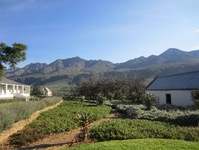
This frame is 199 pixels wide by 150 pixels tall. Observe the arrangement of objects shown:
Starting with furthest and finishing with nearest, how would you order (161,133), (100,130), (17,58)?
(17,58) → (100,130) → (161,133)

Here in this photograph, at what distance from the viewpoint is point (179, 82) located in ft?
83.1

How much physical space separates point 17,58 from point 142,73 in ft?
326

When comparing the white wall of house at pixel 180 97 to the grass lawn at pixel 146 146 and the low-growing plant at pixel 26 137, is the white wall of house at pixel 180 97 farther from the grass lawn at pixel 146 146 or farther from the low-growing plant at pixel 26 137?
the low-growing plant at pixel 26 137

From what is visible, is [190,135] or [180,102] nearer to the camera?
[190,135]

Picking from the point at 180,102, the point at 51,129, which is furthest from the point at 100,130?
the point at 180,102

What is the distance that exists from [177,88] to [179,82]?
1.67 meters

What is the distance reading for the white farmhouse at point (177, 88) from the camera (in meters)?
22.3

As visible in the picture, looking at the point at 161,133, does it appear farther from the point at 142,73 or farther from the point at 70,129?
the point at 142,73

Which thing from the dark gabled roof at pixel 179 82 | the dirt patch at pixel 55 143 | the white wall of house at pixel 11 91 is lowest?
the dirt patch at pixel 55 143

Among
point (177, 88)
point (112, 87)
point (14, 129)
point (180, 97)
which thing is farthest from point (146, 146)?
point (112, 87)

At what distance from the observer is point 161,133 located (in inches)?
388

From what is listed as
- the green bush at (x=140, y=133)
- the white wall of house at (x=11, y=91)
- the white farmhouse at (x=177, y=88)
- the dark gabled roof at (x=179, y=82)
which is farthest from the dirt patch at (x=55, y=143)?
the white wall of house at (x=11, y=91)

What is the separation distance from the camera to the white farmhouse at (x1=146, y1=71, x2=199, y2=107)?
2228 cm

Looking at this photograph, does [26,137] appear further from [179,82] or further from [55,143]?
[179,82]
